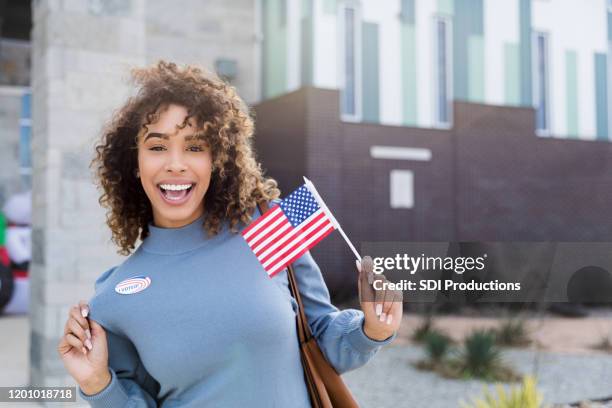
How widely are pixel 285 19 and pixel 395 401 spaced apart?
4962 mm

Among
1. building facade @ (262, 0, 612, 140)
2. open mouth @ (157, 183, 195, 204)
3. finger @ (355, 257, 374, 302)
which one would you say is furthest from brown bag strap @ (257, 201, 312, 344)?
building facade @ (262, 0, 612, 140)

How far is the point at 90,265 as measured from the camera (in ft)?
11.6

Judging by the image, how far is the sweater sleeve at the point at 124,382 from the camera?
1.16 meters

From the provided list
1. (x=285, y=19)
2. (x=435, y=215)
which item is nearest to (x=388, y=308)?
(x=435, y=215)

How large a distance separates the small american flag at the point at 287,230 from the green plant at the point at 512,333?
3393mm

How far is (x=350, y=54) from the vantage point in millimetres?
7102

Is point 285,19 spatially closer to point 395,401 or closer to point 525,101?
point 525,101

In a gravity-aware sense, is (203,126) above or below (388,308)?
above

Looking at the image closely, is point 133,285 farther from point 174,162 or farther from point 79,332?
point 174,162

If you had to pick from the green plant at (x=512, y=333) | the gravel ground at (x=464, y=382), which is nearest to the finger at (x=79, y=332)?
the gravel ground at (x=464, y=382)

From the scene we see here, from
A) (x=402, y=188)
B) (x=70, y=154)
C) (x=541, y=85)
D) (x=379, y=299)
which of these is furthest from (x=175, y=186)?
(x=402, y=188)

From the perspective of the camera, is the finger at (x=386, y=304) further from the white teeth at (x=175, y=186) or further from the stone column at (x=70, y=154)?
the stone column at (x=70, y=154)

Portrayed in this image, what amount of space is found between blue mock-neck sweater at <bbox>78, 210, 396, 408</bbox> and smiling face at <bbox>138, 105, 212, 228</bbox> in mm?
65

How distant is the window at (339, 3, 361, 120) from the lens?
705cm
